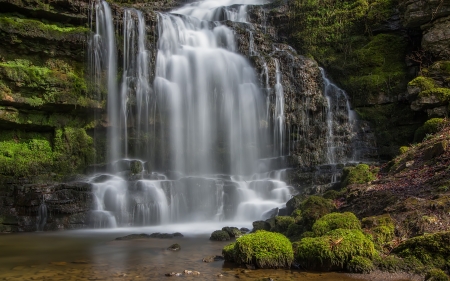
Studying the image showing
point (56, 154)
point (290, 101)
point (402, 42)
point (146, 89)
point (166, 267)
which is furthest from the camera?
point (402, 42)

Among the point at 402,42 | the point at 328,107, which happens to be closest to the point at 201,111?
the point at 328,107

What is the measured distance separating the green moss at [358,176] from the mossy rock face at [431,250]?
8.23 metres

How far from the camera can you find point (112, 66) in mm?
25297

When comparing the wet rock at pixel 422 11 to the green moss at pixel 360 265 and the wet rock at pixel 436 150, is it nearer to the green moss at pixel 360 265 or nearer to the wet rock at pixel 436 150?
the wet rock at pixel 436 150

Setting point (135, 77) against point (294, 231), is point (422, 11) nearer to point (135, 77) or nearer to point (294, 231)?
point (135, 77)

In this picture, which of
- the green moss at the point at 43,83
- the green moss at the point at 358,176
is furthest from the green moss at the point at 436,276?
the green moss at the point at 43,83

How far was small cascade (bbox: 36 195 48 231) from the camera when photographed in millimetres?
17797

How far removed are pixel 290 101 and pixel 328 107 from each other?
9.82 ft

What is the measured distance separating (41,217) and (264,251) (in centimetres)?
1292

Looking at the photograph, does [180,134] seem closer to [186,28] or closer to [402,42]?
[186,28]

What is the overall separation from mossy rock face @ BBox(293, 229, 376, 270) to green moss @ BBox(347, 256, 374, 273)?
0.30ft

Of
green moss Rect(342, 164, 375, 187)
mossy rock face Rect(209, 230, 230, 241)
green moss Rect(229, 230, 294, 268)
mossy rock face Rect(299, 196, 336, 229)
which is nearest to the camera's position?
green moss Rect(229, 230, 294, 268)

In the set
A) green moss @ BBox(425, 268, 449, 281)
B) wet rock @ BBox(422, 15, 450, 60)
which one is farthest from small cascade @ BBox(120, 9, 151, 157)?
green moss @ BBox(425, 268, 449, 281)

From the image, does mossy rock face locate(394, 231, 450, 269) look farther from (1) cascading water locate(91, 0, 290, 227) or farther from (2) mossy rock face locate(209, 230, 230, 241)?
(1) cascading water locate(91, 0, 290, 227)
